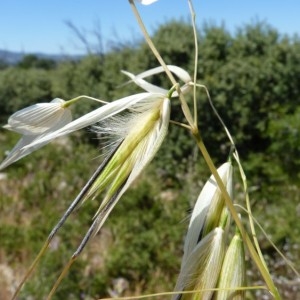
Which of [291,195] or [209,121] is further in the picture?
[209,121]

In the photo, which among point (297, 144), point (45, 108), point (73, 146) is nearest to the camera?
point (45, 108)

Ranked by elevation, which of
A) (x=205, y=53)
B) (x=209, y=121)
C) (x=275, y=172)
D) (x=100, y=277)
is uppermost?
(x=205, y=53)

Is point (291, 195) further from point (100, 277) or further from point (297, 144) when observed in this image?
point (100, 277)

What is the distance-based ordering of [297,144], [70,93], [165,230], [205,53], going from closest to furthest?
[165,230] → [297,144] → [205,53] → [70,93]

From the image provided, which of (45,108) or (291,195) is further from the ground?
(45,108)

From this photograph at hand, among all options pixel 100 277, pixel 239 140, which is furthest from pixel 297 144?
pixel 100 277

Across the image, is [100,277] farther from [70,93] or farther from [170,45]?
[70,93]
